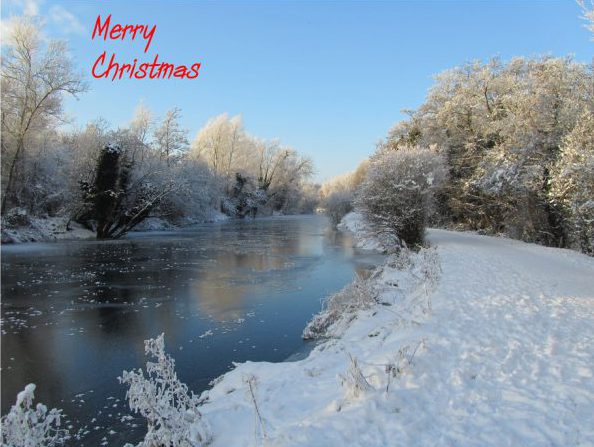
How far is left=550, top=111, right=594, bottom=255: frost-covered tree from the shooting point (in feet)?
40.2

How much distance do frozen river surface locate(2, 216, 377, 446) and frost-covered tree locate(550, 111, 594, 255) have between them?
→ 7081mm

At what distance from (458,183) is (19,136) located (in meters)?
25.2

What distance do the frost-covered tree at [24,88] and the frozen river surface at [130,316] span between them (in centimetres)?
919

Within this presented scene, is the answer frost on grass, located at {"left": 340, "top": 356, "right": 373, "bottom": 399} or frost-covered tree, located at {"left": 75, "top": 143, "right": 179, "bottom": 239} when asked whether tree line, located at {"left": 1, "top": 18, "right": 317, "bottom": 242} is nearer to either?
frost-covered tree, located at {"left": 75, "top": 143, "right": 179, "bottom": 239}

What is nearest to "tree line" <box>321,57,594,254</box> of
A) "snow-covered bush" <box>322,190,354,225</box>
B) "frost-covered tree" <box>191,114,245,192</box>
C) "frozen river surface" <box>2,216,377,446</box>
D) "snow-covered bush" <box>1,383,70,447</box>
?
"frozen river surface" <box>2,216,377,446</box>

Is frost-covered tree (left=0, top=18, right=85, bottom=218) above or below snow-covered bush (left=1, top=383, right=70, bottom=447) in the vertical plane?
above

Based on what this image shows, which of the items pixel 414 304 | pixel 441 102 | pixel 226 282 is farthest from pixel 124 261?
pixel 441 102

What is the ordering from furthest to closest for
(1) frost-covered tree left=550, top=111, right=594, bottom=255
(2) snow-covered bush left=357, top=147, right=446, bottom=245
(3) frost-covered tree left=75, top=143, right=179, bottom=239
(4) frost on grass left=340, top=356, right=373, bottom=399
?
(3) frost-covered tree left=75, top=143, right=179, bottom=239
(2) snow-covered bush left=357, top=147, right=446, bottom=245
(1) frost-covered tree left=550, top=111, right=594, bottom=255
(4) frost on grass left=340, top=356, right=373, bottom=399

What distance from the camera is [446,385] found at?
14.8 feet

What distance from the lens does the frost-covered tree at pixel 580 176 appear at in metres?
12.3

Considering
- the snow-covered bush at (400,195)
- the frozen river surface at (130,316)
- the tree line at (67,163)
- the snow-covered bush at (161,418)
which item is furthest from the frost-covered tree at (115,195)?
the snow-covered bush at (161,418)

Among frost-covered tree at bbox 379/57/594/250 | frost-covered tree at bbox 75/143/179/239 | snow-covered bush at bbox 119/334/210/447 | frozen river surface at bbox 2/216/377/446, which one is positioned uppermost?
frost-covered tree at bbox 379/57/594/250

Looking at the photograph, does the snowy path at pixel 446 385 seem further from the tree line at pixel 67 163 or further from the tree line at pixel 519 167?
the tree line at pixel 67 163

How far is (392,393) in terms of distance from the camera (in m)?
4.34
